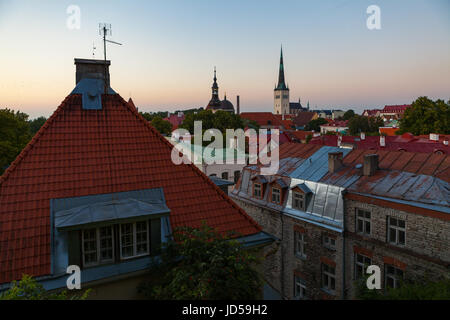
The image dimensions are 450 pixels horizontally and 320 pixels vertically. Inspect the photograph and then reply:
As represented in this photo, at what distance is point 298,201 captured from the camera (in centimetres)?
1816

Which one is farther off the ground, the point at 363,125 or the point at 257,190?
the point at 363,125

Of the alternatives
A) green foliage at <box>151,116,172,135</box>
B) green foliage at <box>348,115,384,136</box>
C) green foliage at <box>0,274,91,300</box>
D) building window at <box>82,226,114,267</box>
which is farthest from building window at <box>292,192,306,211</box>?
green foliage at <box>348,115,384,136</box>

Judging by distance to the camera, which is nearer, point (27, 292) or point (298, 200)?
point (27, 292)

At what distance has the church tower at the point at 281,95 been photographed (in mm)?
178250

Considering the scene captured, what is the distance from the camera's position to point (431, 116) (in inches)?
2288

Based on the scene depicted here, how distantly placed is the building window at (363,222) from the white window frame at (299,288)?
471cm

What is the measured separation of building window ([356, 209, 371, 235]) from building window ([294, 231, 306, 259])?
315 cm

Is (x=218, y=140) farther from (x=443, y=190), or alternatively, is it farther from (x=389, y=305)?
(x=389, y=305)

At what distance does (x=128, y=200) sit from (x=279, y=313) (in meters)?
4.79

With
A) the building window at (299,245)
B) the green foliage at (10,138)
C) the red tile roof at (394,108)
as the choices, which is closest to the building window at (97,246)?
the building window at (299,245)

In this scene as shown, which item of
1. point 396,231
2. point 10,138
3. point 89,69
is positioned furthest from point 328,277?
point 10,138

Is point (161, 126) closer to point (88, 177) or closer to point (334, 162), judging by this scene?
point (334, 162)

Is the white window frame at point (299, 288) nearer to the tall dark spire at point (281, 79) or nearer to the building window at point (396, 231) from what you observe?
the building window at point (396, 231)

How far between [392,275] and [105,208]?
1245 cm
